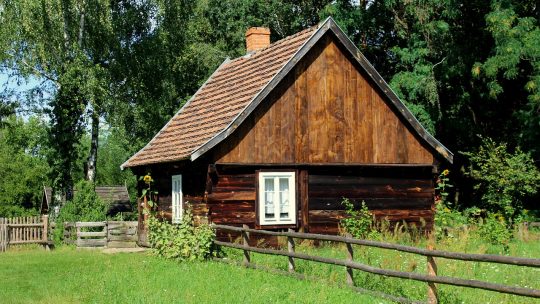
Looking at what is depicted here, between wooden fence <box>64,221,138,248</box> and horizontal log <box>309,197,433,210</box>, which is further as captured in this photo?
wooden fence <box>64,221,138,248</box>

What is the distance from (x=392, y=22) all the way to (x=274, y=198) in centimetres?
1767

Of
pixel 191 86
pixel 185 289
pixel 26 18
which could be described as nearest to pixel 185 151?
pixel 185 289

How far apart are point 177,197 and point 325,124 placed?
5136mm

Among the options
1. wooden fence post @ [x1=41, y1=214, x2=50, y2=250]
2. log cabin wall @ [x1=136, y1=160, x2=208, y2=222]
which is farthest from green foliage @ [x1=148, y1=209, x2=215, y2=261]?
wooden fence post @ [x1=41, y1=214, x2=50, y2=250]

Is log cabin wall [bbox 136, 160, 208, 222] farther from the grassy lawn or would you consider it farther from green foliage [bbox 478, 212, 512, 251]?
green foliage [bbox 478, 212, 512, 251]

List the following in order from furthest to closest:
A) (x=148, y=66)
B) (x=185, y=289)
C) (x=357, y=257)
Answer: (x=148, y=66) < (x=357, y=257) < (x=185, y=289)

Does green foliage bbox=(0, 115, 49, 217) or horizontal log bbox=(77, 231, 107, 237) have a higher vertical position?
green foliage bbox=(0, 115, 49, 217)

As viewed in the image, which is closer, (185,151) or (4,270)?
(4,270)

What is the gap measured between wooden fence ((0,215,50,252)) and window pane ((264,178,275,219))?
356 inches

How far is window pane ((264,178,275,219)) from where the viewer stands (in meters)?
21.8

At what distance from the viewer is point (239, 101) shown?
73.5 feet

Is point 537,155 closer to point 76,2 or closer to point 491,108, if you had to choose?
point 491,108

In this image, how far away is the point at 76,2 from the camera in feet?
104

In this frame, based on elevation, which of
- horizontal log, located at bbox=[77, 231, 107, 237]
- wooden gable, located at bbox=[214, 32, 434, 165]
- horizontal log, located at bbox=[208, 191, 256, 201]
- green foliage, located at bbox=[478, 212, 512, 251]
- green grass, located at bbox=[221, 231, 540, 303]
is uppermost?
wooden gable, located at bbox=[214, 32, 434, 165]
